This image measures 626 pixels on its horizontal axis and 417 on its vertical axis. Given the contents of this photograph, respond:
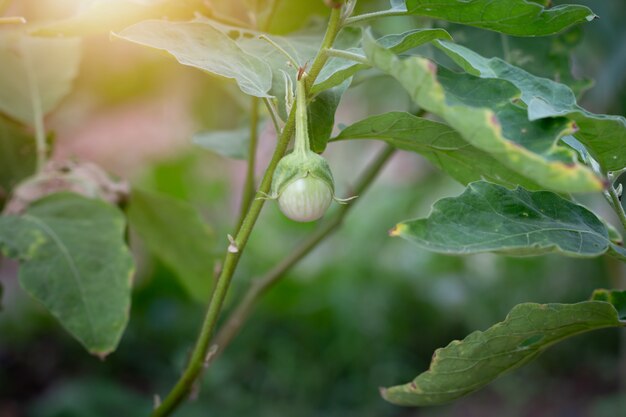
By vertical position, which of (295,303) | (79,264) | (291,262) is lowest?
(295,303)

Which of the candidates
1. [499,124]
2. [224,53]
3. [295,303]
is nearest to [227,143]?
[224,53]

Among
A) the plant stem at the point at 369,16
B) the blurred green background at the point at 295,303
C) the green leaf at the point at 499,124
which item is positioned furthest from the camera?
the blurred green background at the point at 295,303

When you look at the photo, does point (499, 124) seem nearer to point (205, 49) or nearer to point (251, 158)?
point (205, 49)

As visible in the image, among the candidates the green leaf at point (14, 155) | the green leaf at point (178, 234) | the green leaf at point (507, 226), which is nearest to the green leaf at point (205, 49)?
the green leaf at point (507, 226)

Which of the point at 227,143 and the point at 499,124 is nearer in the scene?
the point at 499,124

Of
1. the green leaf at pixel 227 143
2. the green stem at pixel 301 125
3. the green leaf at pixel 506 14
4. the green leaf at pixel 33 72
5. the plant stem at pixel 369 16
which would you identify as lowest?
the green leaf at pixel 227 143

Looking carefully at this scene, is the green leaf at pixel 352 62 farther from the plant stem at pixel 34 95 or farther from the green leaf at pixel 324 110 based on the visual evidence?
the plant stem at pixel 34 95

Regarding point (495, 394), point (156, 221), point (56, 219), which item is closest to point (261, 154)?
point (156, 221)
